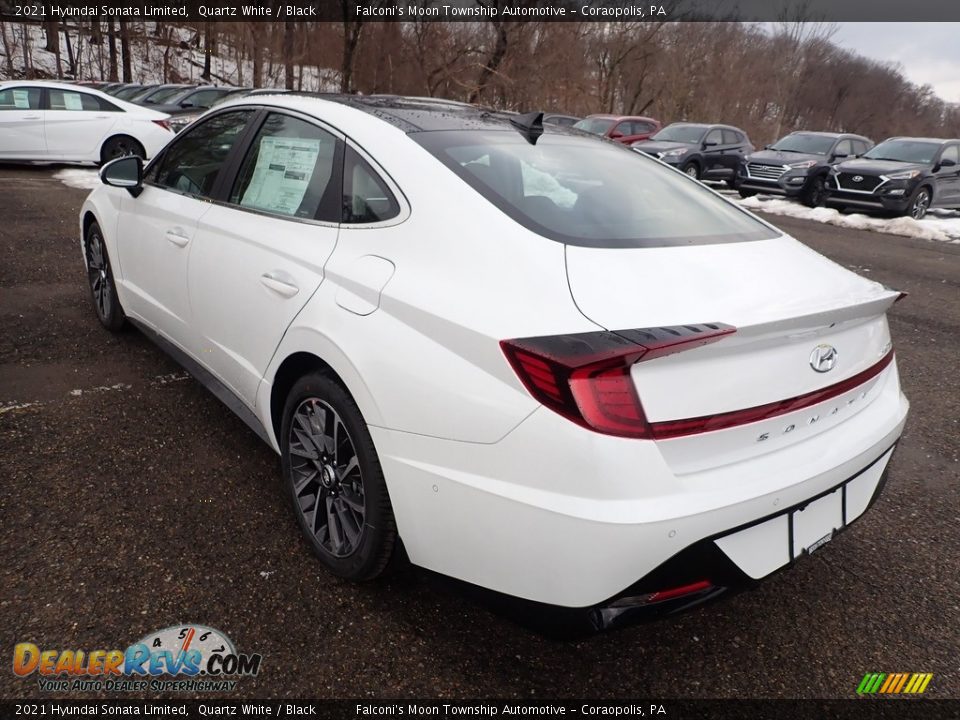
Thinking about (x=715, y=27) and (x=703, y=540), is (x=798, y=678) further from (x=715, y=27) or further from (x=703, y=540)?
(x=715, y=27)

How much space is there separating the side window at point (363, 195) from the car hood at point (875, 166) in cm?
1259

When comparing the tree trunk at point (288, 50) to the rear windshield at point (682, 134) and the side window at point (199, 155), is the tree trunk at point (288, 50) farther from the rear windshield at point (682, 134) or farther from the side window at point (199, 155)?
the side window at point (199, 155)

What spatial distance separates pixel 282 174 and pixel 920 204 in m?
13.3

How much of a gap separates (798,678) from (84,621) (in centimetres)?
211

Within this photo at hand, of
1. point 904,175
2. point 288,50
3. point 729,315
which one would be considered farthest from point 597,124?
point 729,315

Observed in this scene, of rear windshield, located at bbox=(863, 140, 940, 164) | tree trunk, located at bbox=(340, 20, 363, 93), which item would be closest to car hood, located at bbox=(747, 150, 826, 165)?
rear windshield, located at bbox=(863, 140, 940, 164)

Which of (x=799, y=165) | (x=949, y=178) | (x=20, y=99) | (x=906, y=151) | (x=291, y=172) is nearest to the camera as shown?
(x=291, y=172)

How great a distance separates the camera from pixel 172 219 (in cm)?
323

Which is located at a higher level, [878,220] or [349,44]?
[349,44]

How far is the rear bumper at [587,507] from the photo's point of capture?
5.17ft

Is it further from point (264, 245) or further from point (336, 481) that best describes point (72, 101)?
point (336, 481)

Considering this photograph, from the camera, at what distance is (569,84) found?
103 ft

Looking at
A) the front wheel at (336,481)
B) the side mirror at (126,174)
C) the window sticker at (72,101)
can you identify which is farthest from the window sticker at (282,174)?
the window sticker at (72,101)

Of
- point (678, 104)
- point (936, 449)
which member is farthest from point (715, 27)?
point (936, 449)
